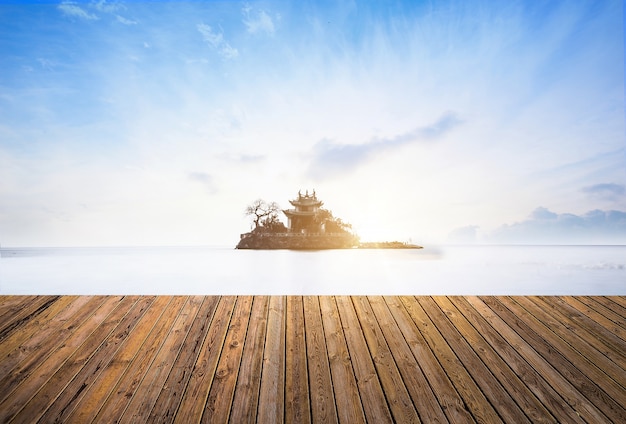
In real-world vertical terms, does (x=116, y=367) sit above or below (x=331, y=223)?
below

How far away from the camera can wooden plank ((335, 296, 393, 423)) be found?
118 cm

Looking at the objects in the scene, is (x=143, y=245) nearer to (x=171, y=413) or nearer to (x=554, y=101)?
(x=171, y=413)

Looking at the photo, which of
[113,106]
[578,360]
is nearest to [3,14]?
[113,106]

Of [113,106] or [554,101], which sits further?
[113,106]

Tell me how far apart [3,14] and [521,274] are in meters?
6.96

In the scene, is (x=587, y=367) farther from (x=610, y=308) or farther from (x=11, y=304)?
(x=11, y=304)

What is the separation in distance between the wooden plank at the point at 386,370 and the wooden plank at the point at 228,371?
21.7 inches

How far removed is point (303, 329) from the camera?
1.76 meters

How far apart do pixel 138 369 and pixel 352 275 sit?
351 centimetres

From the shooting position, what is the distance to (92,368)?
1434 mm

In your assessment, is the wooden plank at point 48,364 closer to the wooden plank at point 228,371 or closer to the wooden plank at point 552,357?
the wooden plank at point 228,371

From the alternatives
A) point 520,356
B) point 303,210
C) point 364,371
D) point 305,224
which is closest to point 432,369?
point 364,371

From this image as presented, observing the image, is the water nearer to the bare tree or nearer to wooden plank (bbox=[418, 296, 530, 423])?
the bare tree

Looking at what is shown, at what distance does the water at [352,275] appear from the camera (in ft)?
10.3
